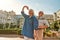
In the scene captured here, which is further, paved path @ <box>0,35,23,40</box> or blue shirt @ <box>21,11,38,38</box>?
paved path @ <box>0,35,23,40</box>

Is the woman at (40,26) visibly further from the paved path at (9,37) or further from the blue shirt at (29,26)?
the paved path at (9,37)

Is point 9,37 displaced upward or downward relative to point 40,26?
downward

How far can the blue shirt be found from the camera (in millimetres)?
2557

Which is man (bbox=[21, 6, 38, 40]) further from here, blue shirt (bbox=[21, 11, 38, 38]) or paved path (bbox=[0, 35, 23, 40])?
paved path (bbox=[0, 35, 23, 40])

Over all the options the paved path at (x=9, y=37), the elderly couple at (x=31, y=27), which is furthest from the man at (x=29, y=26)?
the paved path at (x=9, y=37)

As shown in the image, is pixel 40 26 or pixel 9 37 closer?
pixel 40 26

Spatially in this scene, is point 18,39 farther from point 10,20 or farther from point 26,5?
point 26,5

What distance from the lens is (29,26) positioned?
2.57 m

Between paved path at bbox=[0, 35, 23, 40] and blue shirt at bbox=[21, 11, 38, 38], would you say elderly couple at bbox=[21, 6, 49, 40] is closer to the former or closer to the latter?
blue shirt at bbox=[21, 11, 38, 38]

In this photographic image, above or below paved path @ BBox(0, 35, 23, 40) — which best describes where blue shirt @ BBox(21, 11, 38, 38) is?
above

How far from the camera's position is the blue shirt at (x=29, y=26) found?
8.39 ft

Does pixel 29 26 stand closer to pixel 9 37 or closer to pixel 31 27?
pixel 31 27

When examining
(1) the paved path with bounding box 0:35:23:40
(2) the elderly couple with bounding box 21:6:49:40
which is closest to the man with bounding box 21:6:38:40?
(2) the elderly couple with bounding box 21:6:49:40

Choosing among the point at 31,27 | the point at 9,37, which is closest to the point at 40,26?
the point at 31,27
